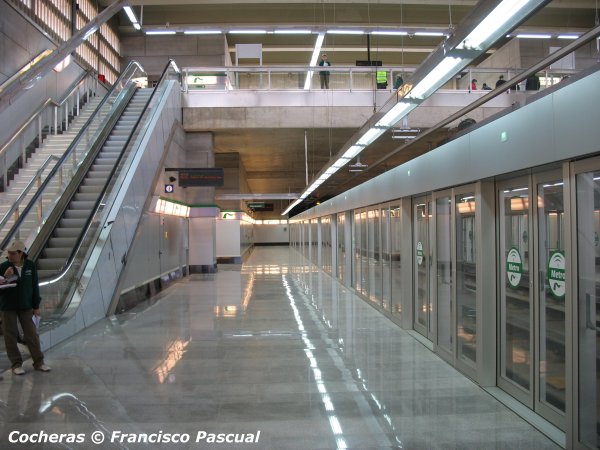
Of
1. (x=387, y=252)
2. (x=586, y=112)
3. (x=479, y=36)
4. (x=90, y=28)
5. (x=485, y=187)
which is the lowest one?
(x=387, y=252)

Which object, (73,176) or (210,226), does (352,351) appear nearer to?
(73,176)

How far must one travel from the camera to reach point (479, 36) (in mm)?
3428

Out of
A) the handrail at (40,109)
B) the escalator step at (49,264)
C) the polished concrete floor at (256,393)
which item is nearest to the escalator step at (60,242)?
the escalator step at (49,264)

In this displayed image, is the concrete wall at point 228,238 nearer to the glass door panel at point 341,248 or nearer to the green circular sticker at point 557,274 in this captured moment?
the glass door panel at point 341,248

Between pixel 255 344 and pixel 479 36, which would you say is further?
pixel 255 344

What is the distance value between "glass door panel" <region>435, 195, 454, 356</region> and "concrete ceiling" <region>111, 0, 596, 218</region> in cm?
1028

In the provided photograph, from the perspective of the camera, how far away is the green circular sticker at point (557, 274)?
3.60 m

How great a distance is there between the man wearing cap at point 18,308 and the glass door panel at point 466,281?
15.3 feet

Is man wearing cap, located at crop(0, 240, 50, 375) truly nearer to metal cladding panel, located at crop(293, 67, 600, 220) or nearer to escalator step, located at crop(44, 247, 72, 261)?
escalator step, located at crop(44, 247, 72, 261)

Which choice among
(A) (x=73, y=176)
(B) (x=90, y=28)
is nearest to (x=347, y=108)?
(B) (x=90, y=28)

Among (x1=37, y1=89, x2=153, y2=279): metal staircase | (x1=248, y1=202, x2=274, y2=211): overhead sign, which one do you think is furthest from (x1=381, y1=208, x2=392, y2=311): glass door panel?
(x1=248, y1=202, x2=274, y2=211): overhead sign

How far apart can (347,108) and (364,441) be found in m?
13.8

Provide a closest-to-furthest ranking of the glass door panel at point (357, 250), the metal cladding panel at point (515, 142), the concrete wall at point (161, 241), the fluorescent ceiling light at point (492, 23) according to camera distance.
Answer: the fluorescent ceiling light at point (492, 23)
the metal cladding panel at point (515, 142)
the concrete wall at point (161, 241)
the glass door panel at point (357, 250)

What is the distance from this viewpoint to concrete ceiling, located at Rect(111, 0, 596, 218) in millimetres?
18172
